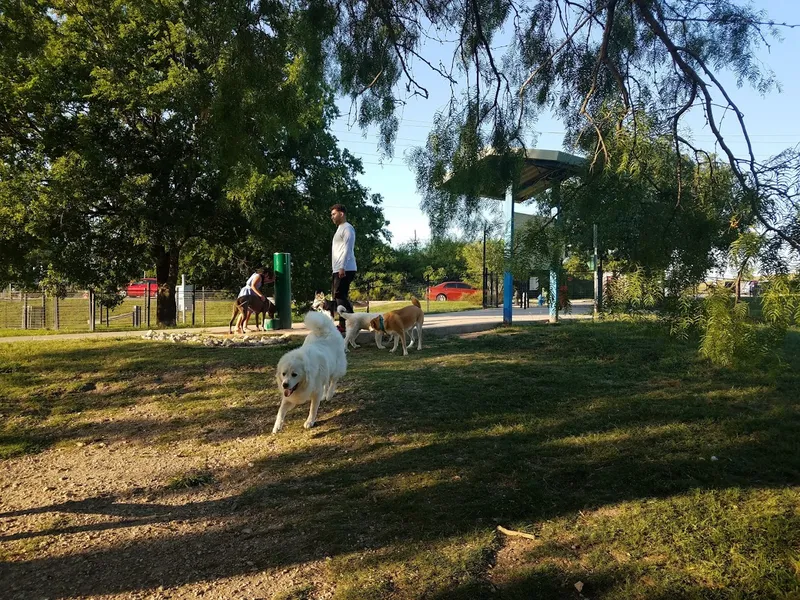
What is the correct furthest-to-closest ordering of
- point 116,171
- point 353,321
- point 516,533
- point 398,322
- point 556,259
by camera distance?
1. point 116,171
2. point 353,321
3. point 398,322
4. point 556,259
5. point 516,533

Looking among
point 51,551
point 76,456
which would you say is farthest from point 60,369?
point 51,551

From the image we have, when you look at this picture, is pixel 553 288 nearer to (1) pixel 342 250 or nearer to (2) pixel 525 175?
(2) pixel 525 175

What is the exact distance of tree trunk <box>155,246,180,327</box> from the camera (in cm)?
1702

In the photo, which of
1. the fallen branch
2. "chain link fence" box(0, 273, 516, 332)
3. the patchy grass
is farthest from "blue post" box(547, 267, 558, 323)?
"chain link fence" box(0, 273, 516, 332)

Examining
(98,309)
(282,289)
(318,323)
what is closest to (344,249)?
(318,323)

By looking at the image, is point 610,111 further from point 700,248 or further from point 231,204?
point 231,204

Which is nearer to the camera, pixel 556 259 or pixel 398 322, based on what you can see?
pixel 556 259

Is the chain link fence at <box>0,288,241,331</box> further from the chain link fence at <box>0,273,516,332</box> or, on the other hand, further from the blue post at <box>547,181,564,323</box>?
the blue post at <box>547,181,564,323</box>

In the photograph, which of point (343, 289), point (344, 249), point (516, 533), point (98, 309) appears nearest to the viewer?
point (516, 533)

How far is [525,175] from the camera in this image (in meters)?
4.25

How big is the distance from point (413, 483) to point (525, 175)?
8.05 ft

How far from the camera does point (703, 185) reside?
355cm

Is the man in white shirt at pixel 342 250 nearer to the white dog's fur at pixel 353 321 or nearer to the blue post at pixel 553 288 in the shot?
the white dog's fur at pixel 353 321

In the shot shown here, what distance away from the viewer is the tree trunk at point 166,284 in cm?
1702
